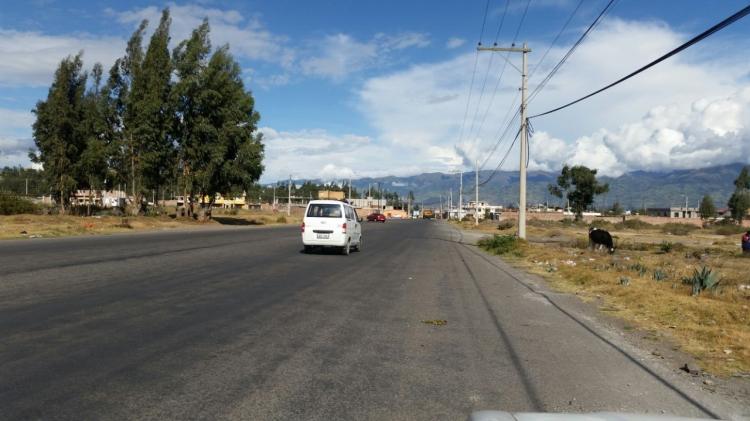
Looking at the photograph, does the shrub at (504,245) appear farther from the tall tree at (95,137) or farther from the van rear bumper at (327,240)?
the tall tree at (95,137)

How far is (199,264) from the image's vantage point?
15.6 metres

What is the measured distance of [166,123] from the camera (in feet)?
156

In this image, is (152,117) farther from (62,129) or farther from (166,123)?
(62,129)

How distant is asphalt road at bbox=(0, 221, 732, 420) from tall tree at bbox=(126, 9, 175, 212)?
36.6 meters

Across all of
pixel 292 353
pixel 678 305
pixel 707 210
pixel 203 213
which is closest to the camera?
pixel 292 353

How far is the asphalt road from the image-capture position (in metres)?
4.73

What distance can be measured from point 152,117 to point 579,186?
72334 mm

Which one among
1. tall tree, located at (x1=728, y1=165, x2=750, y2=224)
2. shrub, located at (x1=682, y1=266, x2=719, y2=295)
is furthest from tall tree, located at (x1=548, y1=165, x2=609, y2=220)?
shrub, located at (x1=682, y1=266, x2=719, y2=295)

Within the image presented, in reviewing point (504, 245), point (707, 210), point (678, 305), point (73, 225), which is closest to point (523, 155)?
point (504, 245)

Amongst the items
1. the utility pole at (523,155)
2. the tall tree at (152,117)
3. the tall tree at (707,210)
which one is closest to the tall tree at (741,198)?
the tall tree at (707,210)

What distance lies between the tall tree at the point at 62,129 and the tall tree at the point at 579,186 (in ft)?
240

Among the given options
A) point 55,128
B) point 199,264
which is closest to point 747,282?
point 199,264

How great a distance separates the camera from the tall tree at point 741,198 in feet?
339

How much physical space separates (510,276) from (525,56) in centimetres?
1836
